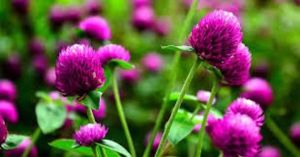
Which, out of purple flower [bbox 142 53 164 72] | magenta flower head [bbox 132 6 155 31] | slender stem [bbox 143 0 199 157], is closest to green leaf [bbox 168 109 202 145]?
slender stem [bbox 143 0 199 157]

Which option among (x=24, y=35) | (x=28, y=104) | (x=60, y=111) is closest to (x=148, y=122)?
(x=28, y=104)

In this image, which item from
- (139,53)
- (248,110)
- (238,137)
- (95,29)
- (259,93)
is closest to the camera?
(238,137)

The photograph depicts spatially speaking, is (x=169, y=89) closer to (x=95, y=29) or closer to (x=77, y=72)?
(x=95, y=29)

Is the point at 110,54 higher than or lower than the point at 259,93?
higher

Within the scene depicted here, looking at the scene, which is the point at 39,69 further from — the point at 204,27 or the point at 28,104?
the point at 204,27

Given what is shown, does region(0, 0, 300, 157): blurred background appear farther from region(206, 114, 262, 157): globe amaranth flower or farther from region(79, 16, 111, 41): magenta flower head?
region(206, 114, 262, 157): globe amaranth flower

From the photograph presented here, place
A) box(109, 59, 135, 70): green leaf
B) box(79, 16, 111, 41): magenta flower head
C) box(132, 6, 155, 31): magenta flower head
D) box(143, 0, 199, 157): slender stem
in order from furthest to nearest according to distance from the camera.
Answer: box(132, 6, 155, 31): magenta flower head, box(79, 16, 111, 41): magenta flower head, box(143, 0, 199, 157): slender stem, box(109, 59, 135, 70): green leaf

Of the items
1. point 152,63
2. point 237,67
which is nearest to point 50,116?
point 237,67
